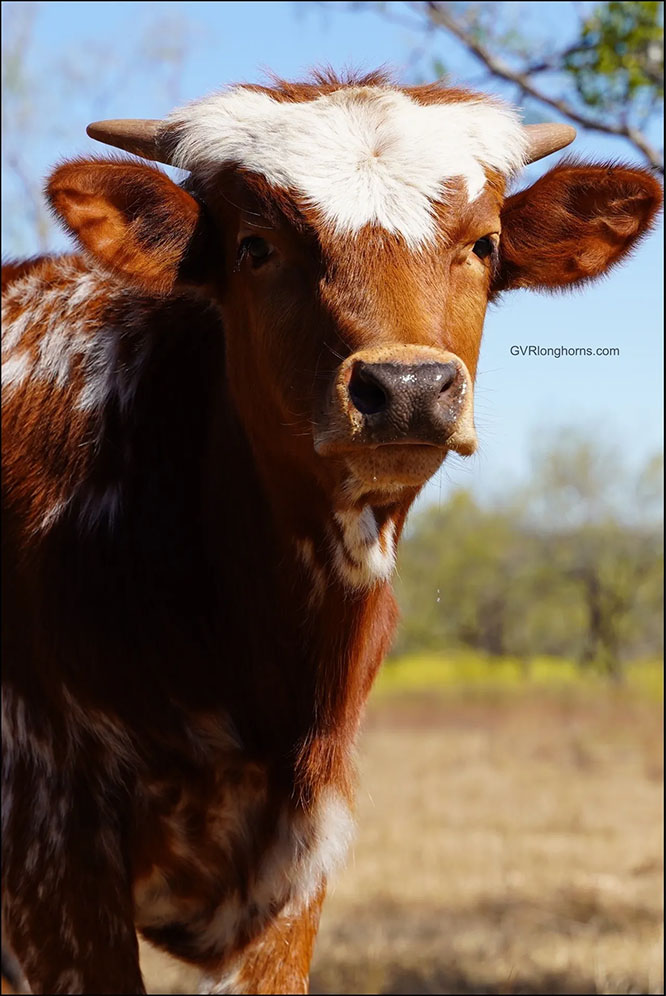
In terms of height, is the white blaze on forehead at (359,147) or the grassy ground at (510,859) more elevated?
the white blaze on forehead at (359,147)

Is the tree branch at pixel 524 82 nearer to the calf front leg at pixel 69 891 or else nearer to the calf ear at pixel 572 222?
the calf ear at pixel 572 222

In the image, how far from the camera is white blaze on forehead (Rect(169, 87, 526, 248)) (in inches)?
131

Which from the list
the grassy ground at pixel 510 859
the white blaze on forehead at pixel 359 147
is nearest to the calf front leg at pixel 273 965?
the grassy ground at pixel 510 859

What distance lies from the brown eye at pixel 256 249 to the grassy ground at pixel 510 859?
5.64 feet

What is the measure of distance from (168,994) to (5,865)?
251cm

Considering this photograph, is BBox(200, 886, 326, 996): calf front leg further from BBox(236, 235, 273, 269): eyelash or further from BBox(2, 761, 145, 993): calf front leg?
BBox(236, 235, 273, 269): eyelash

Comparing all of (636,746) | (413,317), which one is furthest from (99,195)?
(636,746)

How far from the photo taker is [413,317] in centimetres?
313

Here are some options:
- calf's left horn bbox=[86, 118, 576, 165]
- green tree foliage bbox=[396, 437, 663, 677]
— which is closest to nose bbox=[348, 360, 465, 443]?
calf's left horn bbox=[86, 118, 576, 165]

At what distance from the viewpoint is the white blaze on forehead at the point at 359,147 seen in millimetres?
3323

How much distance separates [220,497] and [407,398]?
1124mm

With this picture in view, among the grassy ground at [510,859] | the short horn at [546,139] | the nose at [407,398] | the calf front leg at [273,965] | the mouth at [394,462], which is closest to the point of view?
the nose at [407,398]

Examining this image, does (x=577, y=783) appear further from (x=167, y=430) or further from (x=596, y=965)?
(x=167, y=430)

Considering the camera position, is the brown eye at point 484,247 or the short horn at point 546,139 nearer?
the brown eye at point 484,247
